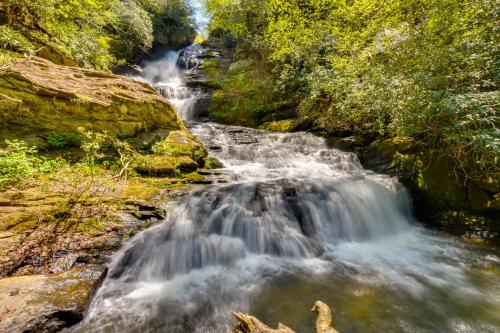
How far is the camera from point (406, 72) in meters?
6.57

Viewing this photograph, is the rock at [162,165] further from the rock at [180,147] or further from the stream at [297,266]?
the stream at [297,266]

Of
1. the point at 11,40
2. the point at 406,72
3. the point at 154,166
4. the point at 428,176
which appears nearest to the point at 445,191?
the point at 428,176

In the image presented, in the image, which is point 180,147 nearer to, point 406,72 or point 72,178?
point 72,178

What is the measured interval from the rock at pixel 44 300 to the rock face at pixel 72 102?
3.79 metres

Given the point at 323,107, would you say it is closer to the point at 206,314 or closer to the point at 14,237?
the point at 206,314

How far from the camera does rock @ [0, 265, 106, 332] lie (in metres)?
2.26

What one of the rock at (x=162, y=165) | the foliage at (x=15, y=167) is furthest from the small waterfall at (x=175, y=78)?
the foliage at (x=15, y=167)

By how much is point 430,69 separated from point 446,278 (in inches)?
175

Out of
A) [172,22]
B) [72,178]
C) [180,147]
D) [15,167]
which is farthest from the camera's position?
[172,22]

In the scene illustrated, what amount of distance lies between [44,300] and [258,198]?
3803 mm

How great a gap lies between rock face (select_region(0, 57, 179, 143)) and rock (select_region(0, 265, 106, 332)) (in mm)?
3789

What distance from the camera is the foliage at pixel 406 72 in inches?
190

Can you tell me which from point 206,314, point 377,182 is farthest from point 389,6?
point 206,314

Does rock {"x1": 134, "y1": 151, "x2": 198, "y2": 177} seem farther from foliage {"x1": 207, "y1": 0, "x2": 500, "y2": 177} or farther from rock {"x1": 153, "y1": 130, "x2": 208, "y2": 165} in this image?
foliage {"x1": 207, "y1": 0, "x2": 500, "y2": 177}
